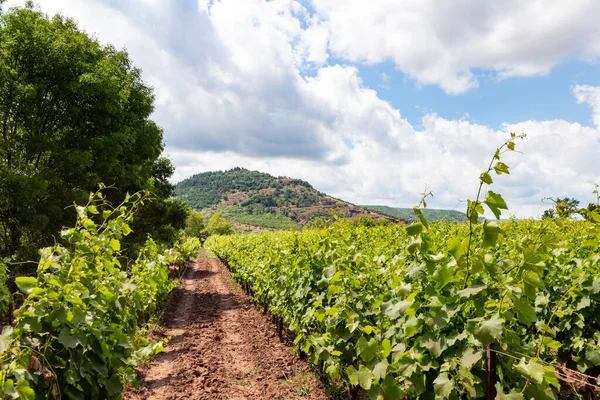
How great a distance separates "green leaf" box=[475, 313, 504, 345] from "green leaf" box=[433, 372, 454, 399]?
0.41m

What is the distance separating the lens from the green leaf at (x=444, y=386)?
2221 millimetres

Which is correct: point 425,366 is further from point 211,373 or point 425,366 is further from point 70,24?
point 70,24

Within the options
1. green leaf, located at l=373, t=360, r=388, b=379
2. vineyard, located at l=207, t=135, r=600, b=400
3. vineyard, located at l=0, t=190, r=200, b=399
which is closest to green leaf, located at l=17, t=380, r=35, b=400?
vineyard, located at l=0, t=190, r=200, b=399

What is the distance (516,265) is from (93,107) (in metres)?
14.0

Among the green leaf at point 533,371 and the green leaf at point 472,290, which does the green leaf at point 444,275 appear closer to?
the green leaf at point 472,290

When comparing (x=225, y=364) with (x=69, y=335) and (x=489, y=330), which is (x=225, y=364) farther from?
(x=489, y=330)

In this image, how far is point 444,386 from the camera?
2.27m

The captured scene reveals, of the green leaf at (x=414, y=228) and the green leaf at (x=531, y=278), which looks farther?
the green leaf at (x=414, y=228)

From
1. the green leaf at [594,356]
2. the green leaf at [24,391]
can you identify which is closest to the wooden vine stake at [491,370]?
the green leaf at [24,391]

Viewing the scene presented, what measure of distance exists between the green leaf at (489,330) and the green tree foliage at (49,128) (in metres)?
11.7

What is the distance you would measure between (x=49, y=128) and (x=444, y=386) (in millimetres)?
15130

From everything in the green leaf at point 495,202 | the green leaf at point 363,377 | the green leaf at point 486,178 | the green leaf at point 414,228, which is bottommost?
the green leaf at point 363,377

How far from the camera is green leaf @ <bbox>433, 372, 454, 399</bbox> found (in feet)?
7.29

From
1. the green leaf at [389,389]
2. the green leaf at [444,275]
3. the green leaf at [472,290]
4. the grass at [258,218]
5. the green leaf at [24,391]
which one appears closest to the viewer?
the green leaf at [24,391]
